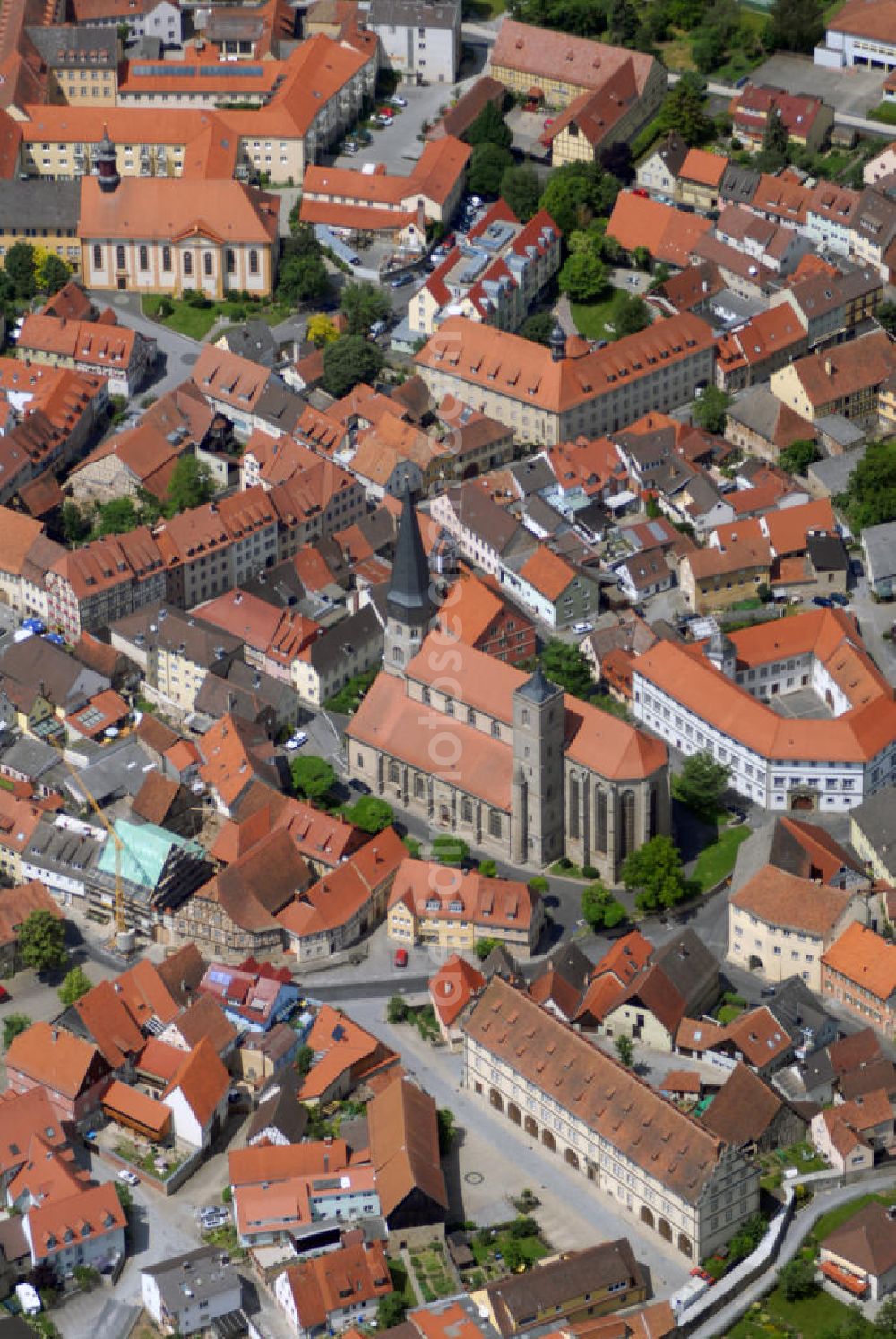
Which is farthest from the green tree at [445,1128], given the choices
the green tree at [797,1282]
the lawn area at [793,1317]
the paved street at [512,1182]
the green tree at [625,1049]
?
the green tree at [797,1282]

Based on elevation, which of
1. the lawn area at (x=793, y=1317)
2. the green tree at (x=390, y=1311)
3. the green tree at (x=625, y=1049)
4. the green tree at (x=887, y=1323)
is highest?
the green tree at (x=887, y=1323)

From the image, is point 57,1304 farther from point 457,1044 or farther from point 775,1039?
point 775,1039

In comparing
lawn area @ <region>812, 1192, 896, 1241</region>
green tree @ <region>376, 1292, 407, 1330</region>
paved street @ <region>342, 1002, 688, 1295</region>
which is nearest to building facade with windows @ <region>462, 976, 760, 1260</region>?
paved street @ <region>342, 1002, 688, 1295</region>

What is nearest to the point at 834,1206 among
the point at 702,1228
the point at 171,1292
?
the point at 702,1228

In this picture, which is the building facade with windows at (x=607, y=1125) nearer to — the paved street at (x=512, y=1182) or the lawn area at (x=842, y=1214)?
the paved street at (x=512, y=1182)

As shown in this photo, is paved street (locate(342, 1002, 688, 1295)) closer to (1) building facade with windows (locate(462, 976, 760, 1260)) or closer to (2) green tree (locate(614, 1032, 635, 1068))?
(1) building facade with windows (locate(462, 976, 760, 1260))
